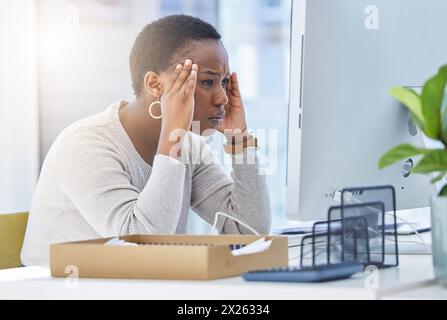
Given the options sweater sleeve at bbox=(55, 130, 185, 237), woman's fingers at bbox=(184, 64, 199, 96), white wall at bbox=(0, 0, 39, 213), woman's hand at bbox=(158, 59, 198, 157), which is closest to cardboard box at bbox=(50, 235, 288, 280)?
sweater sleeve at bbox=(55, 130, 185, 237)

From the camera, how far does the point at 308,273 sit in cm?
104

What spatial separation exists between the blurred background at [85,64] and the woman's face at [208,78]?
4.31 ft

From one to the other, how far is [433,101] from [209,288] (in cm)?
36

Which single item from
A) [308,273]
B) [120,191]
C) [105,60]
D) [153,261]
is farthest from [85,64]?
[308,273]

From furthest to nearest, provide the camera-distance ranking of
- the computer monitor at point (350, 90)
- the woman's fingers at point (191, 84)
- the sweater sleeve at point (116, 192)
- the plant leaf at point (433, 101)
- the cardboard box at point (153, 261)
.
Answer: the woman's fingers at point (191, 84) → the sweater sleeve at point (116, 192) → the computer monitor at point (350, 90) → the cardboard box at point (153, 261) → the plant leaf at point (433, 101)

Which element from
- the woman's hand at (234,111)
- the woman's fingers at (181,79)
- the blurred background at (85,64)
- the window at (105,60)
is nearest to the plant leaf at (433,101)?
the woman's fingers at (181,79)

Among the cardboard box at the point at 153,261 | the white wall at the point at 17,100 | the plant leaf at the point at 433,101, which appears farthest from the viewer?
the white wall at the point at 17,100

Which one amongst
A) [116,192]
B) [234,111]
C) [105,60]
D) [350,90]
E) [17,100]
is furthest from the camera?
[105,60]

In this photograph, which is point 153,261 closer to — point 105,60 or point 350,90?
point 350,90

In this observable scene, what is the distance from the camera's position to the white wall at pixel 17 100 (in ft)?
10.8

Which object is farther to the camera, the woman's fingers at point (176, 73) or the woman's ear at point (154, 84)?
the woman's ear at point (154, 84)

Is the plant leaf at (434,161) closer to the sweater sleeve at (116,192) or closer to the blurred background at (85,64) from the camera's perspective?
the sweater sleeve at (116,192)

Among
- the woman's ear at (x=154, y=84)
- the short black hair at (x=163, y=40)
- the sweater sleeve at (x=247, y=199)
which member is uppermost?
the short black hair at (x=163, y=40)

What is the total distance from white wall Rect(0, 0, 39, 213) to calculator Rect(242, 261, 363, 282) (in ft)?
7.90
